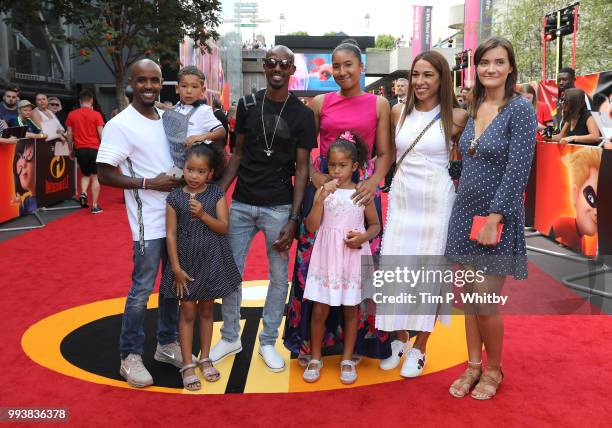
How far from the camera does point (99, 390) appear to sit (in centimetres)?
339

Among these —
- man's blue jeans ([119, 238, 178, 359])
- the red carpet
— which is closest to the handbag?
the red carpet

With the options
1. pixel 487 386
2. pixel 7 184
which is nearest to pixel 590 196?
pixel 487 386

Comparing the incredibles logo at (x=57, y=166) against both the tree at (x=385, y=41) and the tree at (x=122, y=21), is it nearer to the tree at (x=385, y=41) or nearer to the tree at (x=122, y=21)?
the tree at (x=122, y=21)

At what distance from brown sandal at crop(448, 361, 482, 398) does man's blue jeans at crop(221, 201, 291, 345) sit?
1133mm

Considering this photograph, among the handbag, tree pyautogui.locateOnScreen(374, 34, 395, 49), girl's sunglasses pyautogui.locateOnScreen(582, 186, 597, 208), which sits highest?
tree pyautogui.locateOnScreen(374, 34, 395, 49)

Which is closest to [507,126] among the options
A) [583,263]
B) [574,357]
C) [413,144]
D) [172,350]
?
[413,144]

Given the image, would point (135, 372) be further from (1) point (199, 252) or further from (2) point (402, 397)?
(2) point (402, 397)

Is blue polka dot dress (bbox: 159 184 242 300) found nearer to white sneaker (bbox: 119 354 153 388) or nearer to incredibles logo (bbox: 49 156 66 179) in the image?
white sneaker (bbox: 119 354 153 388)

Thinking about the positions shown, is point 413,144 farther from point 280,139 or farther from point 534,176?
point 534,176

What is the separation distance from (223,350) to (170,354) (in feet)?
1.07

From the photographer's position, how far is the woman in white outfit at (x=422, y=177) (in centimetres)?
345

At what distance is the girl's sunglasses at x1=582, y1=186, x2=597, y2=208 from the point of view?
19.9ft

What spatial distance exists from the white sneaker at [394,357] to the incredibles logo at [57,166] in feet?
25.9

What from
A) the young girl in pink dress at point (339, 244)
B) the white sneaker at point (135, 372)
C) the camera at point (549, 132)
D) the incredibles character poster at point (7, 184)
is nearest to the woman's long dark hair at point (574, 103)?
the camera at point (549, 132)
